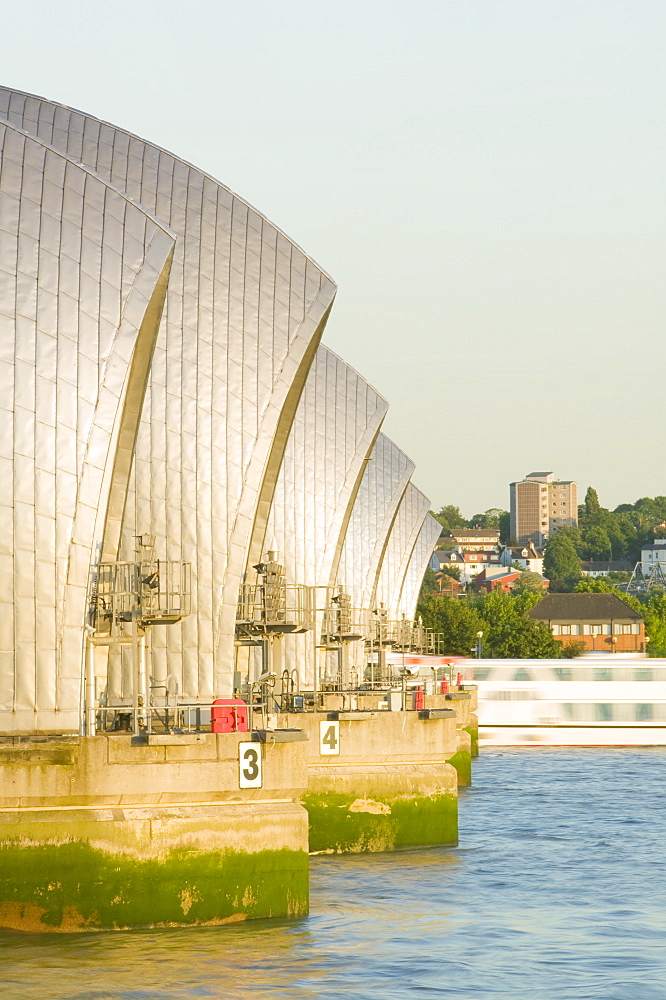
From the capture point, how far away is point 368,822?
39062 mm

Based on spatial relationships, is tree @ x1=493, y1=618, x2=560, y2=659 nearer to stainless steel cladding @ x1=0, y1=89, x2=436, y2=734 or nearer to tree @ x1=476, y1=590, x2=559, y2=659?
tree @ x1=476, y1=590, x2=559, y2=659

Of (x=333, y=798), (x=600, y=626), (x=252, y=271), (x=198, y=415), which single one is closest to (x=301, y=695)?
(x=333, y=798)

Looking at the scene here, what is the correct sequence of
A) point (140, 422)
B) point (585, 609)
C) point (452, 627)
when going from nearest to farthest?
point (140, 422) < point (452, 627) < point (585, 609)

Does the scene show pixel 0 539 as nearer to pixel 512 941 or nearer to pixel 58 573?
pixel 58 573

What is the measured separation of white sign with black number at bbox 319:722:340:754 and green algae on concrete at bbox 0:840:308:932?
39.8 ft

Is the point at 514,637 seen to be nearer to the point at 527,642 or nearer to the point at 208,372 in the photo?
the point at 527,642

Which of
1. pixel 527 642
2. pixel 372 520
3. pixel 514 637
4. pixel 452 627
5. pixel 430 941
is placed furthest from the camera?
pixel 452 627

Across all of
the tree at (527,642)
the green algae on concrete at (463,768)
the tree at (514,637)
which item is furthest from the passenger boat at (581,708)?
the tree at (514,637)

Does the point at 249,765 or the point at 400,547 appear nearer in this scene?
the point at 249,765

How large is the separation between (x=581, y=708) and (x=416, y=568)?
1016 inches

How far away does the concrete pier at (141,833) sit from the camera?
25484mm

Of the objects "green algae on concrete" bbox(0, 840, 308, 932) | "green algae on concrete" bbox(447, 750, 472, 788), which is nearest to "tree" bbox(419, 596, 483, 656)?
"green algae on concrete" bbox(447, 750, 472, 788)

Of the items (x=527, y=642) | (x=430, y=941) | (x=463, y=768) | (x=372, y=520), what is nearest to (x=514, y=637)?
(x=527, y=642)

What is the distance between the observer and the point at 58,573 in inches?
1136
